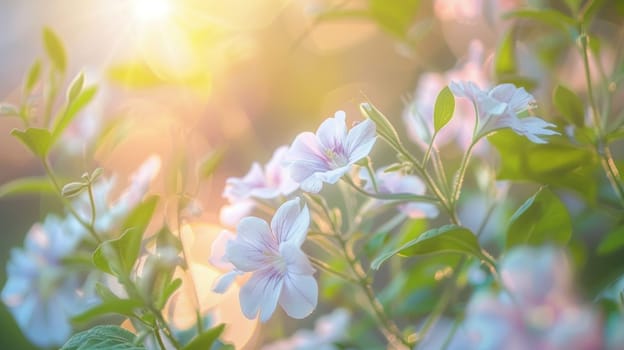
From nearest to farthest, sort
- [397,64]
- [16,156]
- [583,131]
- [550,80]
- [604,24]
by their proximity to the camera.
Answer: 1. [583,131]
2. [550,80]
3. [604,24]
4. [397,64]
5. [16,156]

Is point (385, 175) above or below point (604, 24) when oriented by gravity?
above

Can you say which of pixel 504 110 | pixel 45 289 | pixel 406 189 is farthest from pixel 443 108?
pixel 45 289

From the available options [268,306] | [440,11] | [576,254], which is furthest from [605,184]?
[268,306]

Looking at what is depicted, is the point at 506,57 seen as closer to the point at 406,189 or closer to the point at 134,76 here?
the point at 406,189

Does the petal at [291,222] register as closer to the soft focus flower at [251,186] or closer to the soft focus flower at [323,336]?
the soft focus flower at [251,186]

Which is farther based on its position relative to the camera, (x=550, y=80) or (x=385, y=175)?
(x=550, y=80)

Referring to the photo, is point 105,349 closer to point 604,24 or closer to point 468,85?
point 468,85

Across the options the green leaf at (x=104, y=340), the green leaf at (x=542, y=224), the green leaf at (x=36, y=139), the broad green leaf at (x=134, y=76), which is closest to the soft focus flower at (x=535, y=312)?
the green leaf at (x=542, y=224)

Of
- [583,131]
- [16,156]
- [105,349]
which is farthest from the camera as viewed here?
[16,156]
